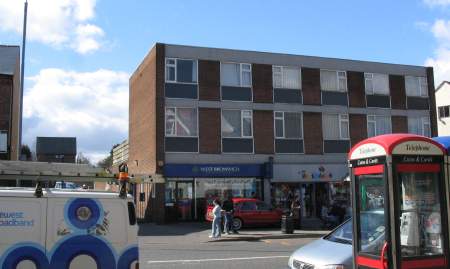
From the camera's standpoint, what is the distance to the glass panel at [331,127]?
3256 centimetres

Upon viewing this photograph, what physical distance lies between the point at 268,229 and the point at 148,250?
368 inches

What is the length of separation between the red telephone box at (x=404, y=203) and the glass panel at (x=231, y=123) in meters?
22.7

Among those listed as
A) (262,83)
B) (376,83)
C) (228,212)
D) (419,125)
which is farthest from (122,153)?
(228,212)

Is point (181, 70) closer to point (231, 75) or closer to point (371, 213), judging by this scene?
point (231, 75)

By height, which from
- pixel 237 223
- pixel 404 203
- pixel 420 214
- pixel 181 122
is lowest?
pixel 237 223

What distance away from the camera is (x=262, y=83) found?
3119 cm

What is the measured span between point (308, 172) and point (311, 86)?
5.27m

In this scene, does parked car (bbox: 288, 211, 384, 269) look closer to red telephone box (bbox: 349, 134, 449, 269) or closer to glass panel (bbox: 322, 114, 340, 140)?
red telephone box (bbox: 349, 134, 449, 269)

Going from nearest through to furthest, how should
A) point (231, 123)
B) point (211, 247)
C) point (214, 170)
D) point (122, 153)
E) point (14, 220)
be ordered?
point (14, 220), point (211, 247), point (214, 170), point (231, 123), point (122, 153)

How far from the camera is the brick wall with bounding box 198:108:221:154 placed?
2952 cm

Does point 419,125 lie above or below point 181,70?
→ below

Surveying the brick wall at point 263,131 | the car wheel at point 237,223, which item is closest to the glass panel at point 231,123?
the brick wall at point 263,131

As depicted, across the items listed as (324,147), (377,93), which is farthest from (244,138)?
(377,93)

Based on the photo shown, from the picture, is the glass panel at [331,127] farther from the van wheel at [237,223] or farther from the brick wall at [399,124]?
the van wheel at [237,223]
